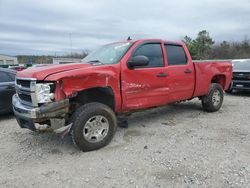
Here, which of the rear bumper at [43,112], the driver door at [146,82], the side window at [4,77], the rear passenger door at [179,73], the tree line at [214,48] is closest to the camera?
the rear bumper at [43,112]

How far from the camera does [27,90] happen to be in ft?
14.2

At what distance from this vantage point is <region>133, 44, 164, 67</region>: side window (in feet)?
17.8

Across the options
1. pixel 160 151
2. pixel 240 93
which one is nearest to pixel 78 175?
pixel 160 151

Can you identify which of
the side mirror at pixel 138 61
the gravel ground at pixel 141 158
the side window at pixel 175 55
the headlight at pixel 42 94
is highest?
the side window at pixel 175 55

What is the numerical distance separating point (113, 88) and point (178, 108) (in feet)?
12.6

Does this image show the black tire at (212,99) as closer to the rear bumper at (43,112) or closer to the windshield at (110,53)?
the windshield at (110,53)

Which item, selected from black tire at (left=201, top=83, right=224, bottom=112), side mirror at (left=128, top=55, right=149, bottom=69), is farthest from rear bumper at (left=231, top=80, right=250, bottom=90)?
side mirror at (left=128, top=55, right=149, bottom=69)

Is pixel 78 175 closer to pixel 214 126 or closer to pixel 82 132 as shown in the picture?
pixel 82 132

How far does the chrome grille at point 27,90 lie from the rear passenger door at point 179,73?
9.74ft

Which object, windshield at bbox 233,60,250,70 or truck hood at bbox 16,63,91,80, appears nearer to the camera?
truck hood at bbox 16,63,91,80

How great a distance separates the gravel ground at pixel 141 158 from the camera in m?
3.49

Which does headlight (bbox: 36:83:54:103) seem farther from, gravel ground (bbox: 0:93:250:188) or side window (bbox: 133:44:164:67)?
side window (bbox: 133:44:164:67)

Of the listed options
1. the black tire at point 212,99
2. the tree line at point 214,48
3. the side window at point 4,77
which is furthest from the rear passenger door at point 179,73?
the tree line at point 214,48

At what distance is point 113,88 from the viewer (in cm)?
475
